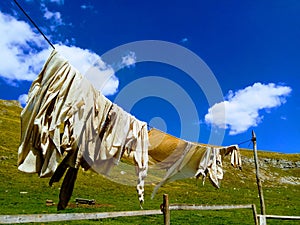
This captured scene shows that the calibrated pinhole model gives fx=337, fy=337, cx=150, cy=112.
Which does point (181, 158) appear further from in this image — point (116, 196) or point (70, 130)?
point (116, 196)

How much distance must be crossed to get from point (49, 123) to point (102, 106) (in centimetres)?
90

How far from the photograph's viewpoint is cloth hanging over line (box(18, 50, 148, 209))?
148 inches

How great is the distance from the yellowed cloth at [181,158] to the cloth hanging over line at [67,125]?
1580 mm

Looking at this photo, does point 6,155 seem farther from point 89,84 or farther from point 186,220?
point 89,84

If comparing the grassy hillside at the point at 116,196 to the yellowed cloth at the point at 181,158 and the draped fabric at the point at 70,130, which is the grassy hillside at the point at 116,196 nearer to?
the yellowed cloth at the point at 181,158

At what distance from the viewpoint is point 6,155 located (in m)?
42.7

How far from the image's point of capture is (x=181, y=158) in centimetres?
688

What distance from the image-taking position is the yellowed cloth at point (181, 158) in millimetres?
6391

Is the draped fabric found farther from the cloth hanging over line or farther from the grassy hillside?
the grassy hillside

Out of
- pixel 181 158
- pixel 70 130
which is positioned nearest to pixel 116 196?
pixel 181 158

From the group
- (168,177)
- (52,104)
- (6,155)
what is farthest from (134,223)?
(6,155)

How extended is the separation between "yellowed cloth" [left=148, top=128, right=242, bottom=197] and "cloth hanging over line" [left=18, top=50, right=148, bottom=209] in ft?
5.18

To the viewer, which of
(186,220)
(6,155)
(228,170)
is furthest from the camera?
(228,170)

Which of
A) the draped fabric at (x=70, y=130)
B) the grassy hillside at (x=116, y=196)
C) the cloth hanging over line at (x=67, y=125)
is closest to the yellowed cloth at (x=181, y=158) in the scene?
the draped fabric at (x=70, y=130)
